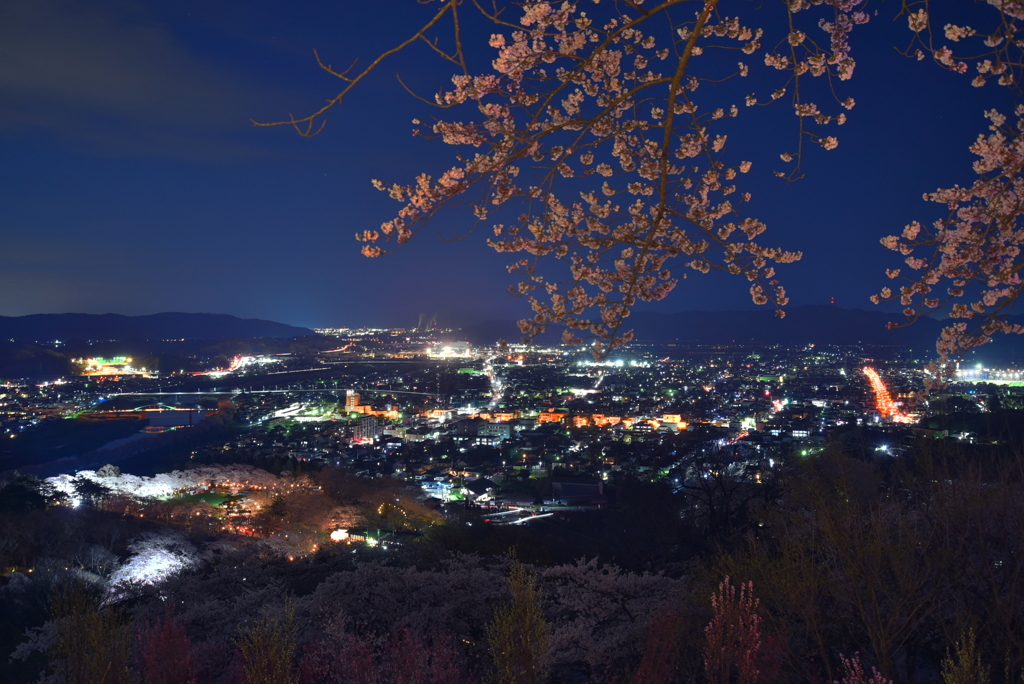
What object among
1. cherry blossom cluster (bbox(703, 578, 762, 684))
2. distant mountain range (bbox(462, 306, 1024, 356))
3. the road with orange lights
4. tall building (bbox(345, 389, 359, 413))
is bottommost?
tall building (bbox(345, 389, 359, 413))

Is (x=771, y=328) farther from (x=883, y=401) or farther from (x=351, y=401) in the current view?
(x=351, y=401)

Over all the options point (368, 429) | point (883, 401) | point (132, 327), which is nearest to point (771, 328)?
point (883, 401)

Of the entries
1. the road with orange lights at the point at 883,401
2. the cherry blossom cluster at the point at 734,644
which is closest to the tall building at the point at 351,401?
the road with orange lights at the point at 883,401

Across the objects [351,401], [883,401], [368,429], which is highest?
[883,401]

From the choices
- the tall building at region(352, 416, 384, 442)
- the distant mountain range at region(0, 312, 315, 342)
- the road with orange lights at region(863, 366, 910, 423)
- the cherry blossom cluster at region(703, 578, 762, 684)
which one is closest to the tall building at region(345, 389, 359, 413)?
the tall building at region(352, 416, 384, 442)

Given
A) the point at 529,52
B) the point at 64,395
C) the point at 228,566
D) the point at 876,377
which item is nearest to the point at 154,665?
the point at 228,566

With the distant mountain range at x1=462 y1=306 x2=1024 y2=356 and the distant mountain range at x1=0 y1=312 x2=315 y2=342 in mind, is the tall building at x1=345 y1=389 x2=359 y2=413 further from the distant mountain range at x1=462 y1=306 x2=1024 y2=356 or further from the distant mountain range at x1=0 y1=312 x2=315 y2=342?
the distant mountain range at x1=0 y1=312 x2=315 y2=342
